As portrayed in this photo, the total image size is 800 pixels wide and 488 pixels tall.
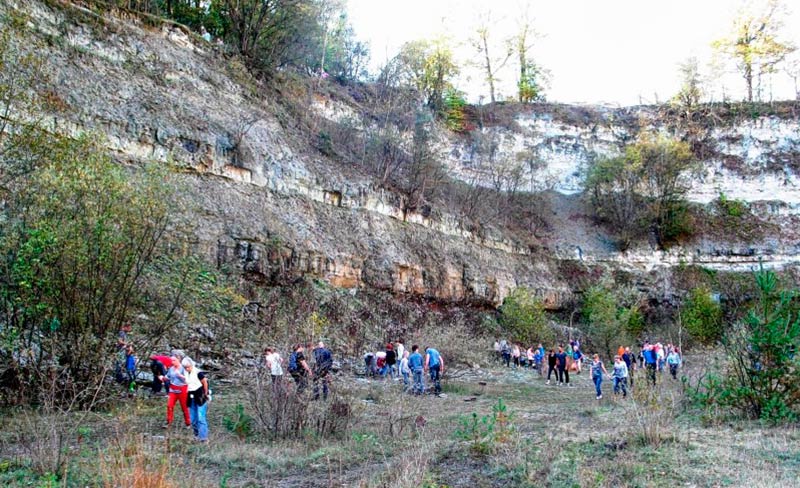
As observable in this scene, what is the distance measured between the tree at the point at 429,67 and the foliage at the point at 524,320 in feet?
68.0

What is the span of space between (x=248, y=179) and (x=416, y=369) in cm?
1274

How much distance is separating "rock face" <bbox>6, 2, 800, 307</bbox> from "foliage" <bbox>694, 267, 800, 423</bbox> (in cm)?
1182

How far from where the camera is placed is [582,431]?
998 cm

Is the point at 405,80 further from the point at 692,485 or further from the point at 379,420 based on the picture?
the point at 692,485

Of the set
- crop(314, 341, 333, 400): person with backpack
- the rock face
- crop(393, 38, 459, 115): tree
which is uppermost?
crop(393, 38, 459, 115): tree

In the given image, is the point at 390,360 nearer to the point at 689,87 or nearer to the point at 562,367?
the point at 562,367

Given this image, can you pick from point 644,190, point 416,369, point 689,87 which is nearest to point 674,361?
point 416,369

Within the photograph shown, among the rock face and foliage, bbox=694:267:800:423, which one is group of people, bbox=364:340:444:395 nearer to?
the rock face

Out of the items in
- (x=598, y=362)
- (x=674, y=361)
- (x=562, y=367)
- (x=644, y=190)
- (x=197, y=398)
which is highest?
(x=644, y=190)

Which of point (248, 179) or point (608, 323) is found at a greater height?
point (248, 179)

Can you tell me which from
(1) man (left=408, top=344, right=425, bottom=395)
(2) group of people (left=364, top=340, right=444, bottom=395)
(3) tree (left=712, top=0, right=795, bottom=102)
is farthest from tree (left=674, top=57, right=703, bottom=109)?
(1) man (left=408, top=344, right=425, bottom=395)

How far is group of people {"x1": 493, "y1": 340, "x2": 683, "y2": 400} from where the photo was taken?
15883 millimetres

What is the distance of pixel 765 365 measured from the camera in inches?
412

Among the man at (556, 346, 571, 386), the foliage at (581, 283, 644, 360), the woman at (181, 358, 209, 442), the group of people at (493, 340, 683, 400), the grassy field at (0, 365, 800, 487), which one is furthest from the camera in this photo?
the foliage at (581, 283, 644, 360)
